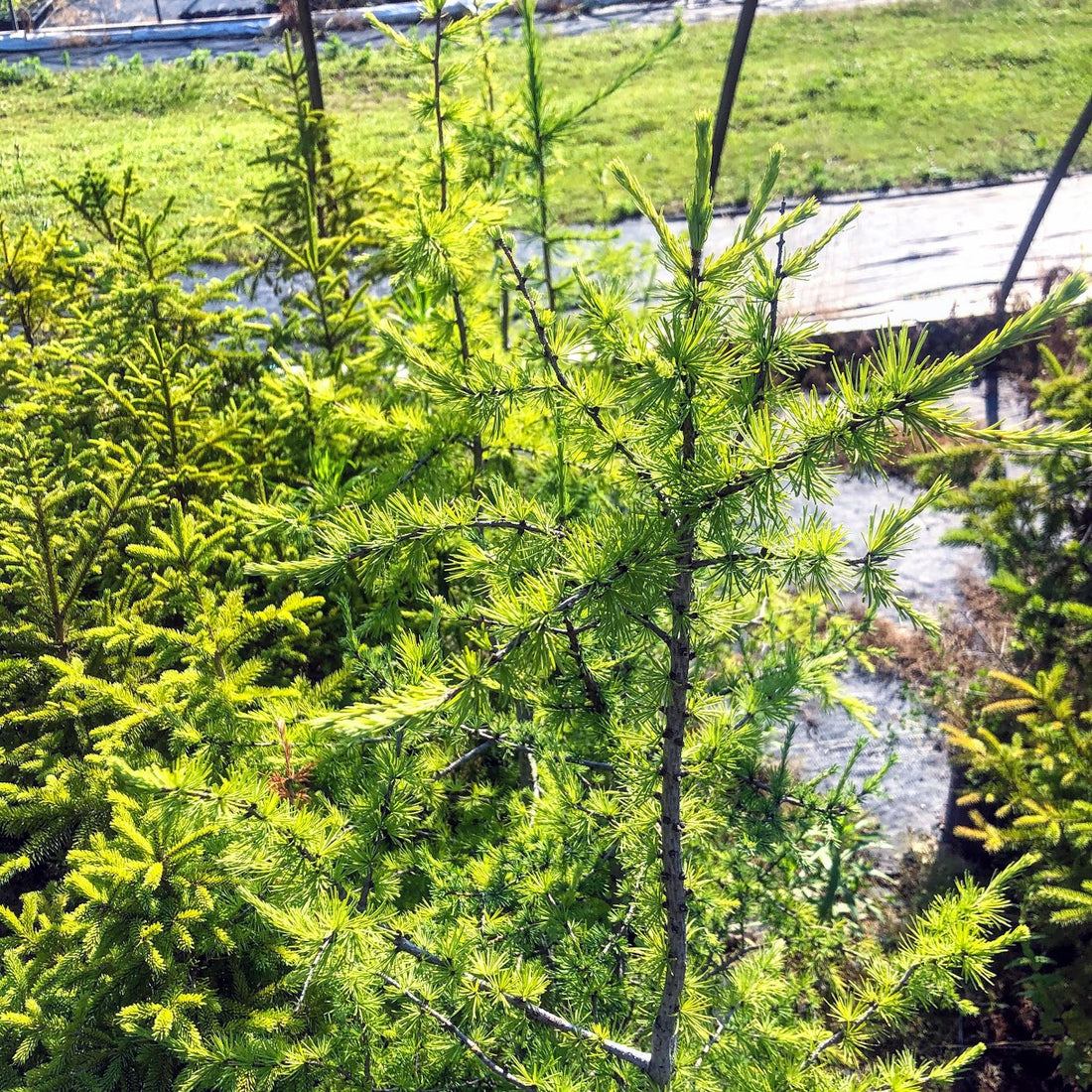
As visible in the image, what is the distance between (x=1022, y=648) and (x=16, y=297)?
18.5 feet

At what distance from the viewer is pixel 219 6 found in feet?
52.6

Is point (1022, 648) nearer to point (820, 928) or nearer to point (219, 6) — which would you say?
point (820, 928)

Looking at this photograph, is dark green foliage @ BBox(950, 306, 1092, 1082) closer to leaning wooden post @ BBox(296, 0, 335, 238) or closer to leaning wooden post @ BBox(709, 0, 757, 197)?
leaning wooden post @ BBox(709, 0, 757, 197)

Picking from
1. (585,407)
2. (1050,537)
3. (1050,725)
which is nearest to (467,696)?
(585,407)

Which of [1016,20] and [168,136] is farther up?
[1016,20]

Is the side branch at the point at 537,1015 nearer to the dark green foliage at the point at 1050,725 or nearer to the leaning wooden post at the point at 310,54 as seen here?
the dark green foliage at the point at 1050,725

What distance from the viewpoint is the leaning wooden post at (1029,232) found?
21.0 feet

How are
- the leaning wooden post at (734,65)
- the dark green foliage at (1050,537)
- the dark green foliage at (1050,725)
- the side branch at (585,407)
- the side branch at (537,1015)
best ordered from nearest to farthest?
1. the side branch at (585,407)
2. the side branch at (537,1015)
3. the dark green foliage at (1050,725)
4. the dark green foliage at (1050,537)
5. the leaning wooden post at (734,65)

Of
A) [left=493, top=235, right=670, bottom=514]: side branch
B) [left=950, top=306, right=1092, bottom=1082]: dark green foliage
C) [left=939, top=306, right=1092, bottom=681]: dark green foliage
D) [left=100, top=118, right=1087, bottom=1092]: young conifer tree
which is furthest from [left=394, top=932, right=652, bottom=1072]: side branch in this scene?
[left=939, top=306, right=1092, bottom=681]: dark green foliage

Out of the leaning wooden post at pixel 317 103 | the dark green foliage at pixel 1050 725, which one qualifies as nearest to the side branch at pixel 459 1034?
the dark green foliage at pixel 1050 725

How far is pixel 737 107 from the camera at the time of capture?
1148 centimetres

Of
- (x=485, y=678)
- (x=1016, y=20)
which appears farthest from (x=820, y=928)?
(x=1016, y=20)

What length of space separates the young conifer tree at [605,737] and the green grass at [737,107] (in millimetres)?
7699

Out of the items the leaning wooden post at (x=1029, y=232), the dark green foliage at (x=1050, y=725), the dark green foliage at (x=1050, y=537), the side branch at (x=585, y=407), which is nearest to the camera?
the side branch at (x=585, y=407)
